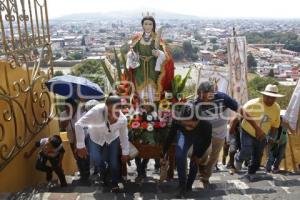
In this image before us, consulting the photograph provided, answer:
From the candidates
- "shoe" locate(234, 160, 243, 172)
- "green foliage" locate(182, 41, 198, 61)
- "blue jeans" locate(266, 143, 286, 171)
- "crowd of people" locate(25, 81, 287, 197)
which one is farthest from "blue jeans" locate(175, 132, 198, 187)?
"green foliage" locate(182, 41, 198, 61)

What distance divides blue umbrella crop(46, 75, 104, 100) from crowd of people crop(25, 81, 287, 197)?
159 mm

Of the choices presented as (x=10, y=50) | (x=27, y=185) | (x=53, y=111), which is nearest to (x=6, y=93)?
(x=10, y=50)

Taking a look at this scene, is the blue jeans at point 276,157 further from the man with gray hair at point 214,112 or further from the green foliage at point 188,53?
the green foliage at point 188,53

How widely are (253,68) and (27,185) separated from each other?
2947 inches

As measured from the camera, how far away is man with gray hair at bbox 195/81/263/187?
495cm

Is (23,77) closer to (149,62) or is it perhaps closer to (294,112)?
(149,62)

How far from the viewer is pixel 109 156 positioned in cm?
502

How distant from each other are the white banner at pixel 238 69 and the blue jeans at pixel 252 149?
4513mm

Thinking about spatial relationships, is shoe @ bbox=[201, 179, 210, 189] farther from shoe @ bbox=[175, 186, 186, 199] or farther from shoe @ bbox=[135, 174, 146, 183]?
shoe @ bbox=[135, 174, 146, 183]

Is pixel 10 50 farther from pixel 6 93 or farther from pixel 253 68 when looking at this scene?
pixel 253 68

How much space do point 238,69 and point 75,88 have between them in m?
5.72

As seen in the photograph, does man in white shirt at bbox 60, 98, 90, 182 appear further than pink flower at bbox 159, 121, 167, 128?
No

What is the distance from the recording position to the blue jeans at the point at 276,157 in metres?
6.64

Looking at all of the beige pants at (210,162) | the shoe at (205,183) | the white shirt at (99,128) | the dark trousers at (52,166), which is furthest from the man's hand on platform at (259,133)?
the dark trousers at (52,166)
